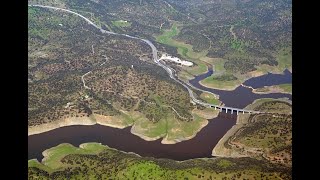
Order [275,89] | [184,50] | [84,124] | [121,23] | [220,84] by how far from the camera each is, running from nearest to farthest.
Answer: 1. [84,124]
2. [275,89]
3. [220,84]
4. [184,50]
5. [121,23]

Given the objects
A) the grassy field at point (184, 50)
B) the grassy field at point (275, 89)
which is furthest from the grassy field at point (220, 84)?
the grassy field at point (184, 50)

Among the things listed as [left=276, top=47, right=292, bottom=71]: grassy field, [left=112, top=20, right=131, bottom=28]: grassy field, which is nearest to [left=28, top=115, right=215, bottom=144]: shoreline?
[left=276, top=47, right=292, bottom=71]: grassy field

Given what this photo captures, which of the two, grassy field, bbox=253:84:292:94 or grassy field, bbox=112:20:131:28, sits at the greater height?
grassy field, bbox=112:20:131:28

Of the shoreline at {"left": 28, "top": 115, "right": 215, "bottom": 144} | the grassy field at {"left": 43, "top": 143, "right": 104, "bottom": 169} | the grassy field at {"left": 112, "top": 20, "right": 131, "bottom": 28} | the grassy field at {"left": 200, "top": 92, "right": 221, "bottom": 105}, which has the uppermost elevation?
the grassy field at {"left": 112, "top": 20, "right": 131, "bottom": 28}

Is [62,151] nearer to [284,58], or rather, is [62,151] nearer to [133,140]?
[133,140]

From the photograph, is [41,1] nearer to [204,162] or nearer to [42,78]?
[42,78]

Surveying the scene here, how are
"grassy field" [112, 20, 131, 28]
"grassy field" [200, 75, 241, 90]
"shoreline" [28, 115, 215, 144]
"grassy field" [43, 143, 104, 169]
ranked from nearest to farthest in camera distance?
1. "grassy field" [43, 143, 104, 169]
2. "shoreline" [28, 115, 215, 144]
3. "grassy field" [200, 75, 241, 90]
4. "grassy field" [112, 20, 131, 28]

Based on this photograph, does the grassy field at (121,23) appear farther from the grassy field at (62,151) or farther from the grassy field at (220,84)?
the grassy field at (62,151)

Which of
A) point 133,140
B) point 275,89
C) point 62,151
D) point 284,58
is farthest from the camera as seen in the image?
point 284,58

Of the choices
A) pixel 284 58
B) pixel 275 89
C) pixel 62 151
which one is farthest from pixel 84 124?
pixel 284 58

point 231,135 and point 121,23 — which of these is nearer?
point 231,135

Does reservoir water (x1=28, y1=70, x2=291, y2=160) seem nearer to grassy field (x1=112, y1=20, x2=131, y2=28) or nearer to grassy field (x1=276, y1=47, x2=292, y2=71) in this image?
grassy field (x1=276, y1=47, x2=292, y2=71)
